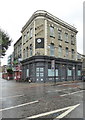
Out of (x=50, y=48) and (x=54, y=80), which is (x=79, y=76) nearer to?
(x=54, y=80)

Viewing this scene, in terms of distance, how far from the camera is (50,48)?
26672 mm

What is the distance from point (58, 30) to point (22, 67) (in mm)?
12543

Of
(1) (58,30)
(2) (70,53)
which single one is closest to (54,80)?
(2) (70,53)

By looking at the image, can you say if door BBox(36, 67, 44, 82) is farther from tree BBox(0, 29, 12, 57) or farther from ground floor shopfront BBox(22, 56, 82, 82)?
tree BBox(0, 29, 12, 57)

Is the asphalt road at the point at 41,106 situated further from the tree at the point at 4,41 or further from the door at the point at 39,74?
the door at the point at 39,74

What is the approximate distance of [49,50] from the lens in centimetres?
2616

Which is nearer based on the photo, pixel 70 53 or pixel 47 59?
pixel 47 59

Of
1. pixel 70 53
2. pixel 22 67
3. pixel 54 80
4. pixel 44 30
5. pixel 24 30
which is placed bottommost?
pixel 54 80

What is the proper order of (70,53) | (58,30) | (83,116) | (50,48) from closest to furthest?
1. (83,116)
2. (50,48)
3. (58,30)
4. (70,53)

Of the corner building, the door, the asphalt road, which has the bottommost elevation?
the asphalt road

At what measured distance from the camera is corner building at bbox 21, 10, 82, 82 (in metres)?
24.8

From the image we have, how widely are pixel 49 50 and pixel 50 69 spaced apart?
147 inches

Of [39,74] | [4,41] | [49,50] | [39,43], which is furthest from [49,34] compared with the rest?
[4,41]

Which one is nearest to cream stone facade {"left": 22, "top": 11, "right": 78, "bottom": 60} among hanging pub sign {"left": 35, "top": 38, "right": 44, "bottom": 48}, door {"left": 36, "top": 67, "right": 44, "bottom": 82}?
hanging pub sign {"left": 35, "top": 38, "right": 44, "bottom": 48}
